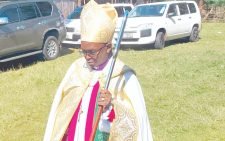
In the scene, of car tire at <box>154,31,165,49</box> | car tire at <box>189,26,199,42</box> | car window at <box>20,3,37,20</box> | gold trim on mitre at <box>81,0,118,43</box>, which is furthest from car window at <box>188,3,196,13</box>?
gold trim on mitre at <box>81,0,118,43</box>

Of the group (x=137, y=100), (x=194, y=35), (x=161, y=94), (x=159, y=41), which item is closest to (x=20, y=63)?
(x=159, y=41)

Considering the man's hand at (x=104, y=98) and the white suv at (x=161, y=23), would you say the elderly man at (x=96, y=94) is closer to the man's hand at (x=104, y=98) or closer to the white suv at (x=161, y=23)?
the man's hand at (x=104, y=98)

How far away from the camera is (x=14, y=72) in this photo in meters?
11.0

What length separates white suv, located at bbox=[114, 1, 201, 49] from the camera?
47.8ft

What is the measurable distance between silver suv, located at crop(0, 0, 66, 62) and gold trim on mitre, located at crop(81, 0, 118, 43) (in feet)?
28.2

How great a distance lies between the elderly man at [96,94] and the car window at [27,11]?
937cm

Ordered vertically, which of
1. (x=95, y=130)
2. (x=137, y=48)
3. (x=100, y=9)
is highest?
(x=100, y=9)

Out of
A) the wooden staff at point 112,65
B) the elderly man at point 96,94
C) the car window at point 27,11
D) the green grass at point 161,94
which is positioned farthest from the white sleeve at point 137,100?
the car window at point 27,11

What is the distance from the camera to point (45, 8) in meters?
13.3

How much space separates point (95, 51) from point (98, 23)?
19 cm

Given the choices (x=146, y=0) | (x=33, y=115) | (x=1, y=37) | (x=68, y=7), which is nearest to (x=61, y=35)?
(x=1, y=37)

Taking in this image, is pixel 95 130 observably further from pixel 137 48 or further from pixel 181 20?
pixel 181 20

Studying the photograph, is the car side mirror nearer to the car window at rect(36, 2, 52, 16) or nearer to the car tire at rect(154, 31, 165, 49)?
the car window at rect(36, 2, 52, 16)

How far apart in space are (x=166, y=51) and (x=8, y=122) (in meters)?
8.28
